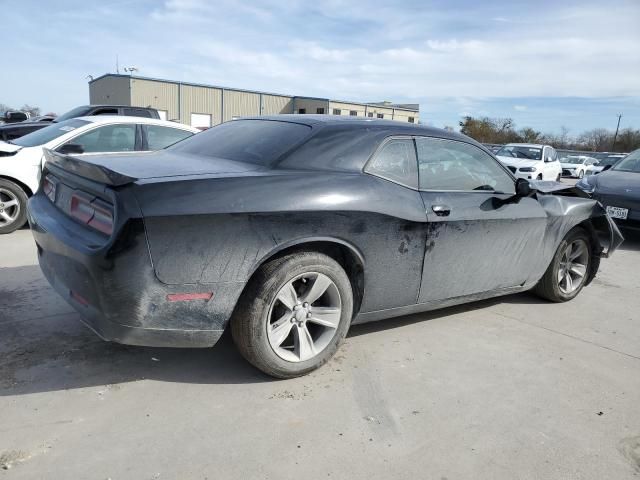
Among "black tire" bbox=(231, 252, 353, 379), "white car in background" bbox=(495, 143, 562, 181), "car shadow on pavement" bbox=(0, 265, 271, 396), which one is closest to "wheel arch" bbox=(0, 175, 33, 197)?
"car shadow on pavement" bbox=(0, 265, 271, 396)

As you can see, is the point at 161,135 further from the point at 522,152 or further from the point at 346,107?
the point at 346,107

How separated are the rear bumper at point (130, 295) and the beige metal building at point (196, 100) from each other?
108 ft

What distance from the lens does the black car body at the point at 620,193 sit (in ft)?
24.6

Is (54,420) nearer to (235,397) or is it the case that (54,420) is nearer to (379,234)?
(235,397)

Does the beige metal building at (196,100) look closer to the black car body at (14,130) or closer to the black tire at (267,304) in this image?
the black car body at (14,130)

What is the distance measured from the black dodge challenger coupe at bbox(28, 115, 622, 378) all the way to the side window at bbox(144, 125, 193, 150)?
333 centimetres

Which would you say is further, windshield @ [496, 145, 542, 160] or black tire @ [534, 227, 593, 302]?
windshield @ [496, 145, 542, 160]

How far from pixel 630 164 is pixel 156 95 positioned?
3456cm

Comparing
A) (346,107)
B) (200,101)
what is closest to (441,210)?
(200,101)

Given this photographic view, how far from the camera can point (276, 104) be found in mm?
46188

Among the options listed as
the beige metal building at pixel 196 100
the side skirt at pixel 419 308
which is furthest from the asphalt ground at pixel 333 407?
the beige metal building at pixel 196 100

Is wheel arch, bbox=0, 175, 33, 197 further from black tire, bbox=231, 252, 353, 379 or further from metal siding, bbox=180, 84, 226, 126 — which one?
metal siding, bbox=180, 84, 226, 126

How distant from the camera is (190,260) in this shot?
2498mm

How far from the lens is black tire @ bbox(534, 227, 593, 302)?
4582 mm
